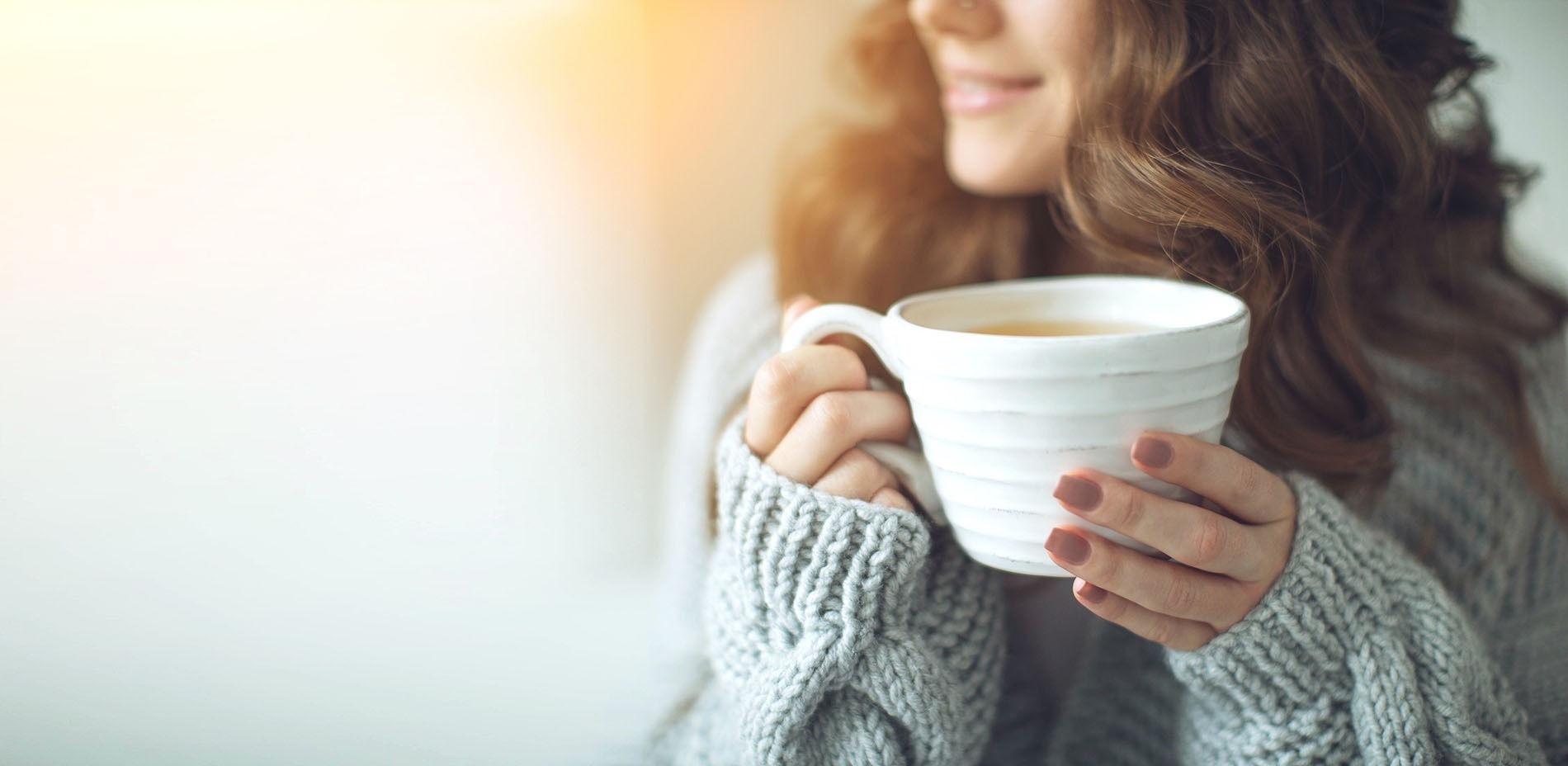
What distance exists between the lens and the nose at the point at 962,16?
0.73 m

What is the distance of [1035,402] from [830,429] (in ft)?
0.47

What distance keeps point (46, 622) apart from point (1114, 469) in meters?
0.61

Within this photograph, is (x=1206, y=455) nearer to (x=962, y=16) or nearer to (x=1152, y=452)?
(x=1152, y=452)

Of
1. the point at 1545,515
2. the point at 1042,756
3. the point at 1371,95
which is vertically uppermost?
the point at 1371,95

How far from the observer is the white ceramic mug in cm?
47

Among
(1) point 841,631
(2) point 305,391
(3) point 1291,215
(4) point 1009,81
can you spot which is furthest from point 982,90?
(2) point 305,391

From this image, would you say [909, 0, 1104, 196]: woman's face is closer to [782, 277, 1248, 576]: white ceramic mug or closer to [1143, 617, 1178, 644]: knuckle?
[782, 277, 1248, 576]: white ceramic mug

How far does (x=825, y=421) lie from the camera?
575mm

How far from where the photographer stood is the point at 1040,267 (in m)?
0.97

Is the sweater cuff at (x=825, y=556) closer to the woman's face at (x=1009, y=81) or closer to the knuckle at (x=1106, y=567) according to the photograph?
the knuckle at (x=1106, y=567)

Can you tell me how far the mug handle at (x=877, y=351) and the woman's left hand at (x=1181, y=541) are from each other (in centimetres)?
→ 11

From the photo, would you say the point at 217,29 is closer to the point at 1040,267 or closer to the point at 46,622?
the point at 46,622

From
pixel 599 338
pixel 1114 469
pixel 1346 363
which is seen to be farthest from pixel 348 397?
pixel 1346 363

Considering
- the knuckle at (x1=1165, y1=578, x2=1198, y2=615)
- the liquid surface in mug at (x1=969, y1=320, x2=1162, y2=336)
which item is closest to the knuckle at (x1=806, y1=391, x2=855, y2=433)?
the liquid surface in mug at (x1=969, y1=320, x2=1162, y2=336)
